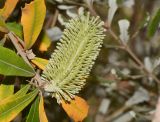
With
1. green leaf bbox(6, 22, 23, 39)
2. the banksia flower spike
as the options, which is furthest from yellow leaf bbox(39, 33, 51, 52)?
the banksia flower spike

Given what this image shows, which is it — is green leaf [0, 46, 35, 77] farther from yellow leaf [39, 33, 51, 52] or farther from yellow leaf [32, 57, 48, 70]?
yellow leaf [39, 33, 51, 52]

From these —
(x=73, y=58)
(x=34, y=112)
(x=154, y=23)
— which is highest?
Result: (x=154, y=23)

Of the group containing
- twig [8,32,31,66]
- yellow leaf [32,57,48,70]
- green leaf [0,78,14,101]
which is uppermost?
twig [8,32,31,66]

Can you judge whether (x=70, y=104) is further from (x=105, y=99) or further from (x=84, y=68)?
(x=105, y=99)

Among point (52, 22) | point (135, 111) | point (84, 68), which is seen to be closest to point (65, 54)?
point (84, 68)

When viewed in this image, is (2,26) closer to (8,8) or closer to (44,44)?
(8,8)

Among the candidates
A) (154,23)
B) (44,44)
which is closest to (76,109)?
(44,44)
